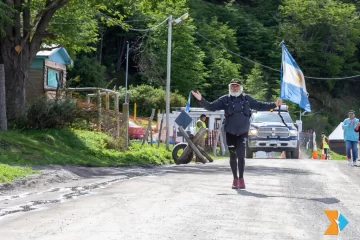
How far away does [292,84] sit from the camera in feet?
91.4

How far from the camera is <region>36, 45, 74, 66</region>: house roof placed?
1353 inches

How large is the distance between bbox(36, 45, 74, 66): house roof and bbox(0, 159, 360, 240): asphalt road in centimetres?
1929

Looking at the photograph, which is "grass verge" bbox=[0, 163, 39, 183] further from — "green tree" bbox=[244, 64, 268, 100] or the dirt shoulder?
"green tree" bbox=[244, 64, 268, 100]

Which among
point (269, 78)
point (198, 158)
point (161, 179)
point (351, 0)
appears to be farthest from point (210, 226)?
point (351, 0)

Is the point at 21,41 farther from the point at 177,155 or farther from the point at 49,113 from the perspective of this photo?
the point at 177,155

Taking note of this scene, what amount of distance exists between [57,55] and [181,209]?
2707cm

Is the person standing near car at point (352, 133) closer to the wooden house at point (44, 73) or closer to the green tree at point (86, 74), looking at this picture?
the wooden house at point (44, 73)

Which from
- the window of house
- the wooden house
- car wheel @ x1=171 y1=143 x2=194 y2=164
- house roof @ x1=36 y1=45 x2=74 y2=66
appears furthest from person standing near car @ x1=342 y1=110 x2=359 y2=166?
the window of house

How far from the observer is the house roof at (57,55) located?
3438 centimetres

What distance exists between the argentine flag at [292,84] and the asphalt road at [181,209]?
10977 mm

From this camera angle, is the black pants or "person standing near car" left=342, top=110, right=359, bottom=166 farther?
"person standing near car" left=342, top=110, right=359, bottom=166

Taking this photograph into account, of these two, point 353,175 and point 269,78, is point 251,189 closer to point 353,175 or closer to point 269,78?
point 353,175

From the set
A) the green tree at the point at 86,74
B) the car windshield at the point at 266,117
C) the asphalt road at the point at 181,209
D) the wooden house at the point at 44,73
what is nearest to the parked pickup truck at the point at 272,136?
the car windshield at the point at 266,117

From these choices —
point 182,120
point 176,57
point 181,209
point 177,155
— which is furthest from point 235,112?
point 176,57
